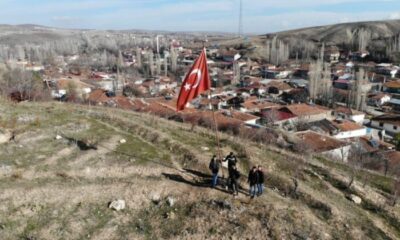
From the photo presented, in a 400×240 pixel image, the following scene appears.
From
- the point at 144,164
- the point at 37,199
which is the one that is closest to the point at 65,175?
the point at 37,199

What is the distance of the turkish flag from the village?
65 cm

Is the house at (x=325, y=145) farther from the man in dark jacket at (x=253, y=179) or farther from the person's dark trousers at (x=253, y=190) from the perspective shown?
the man in dark jacket at (x=253, y=179)

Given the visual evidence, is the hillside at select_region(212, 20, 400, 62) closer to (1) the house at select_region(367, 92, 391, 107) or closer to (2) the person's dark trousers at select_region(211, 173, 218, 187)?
(1) the house at select_region(367, 92, 391, 107)

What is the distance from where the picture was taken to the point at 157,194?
13594mm

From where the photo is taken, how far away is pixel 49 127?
19703mm

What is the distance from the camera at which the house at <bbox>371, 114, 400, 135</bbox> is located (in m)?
55.4

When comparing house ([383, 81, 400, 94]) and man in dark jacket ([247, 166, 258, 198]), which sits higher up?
man in dark jacket ([247, 166, 258, 198])

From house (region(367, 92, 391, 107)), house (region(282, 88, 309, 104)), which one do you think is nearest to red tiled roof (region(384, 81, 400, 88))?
house (region(367, 92, 391, 107))

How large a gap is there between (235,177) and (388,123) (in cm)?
5069

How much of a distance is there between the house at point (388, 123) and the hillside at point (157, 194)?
40500 millimetres

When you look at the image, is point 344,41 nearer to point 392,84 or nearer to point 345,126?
point 392,84

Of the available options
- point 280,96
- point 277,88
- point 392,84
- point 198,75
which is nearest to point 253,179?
point 198,75

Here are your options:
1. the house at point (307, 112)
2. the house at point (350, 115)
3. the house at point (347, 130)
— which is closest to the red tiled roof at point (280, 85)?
the house at point (350, 115)

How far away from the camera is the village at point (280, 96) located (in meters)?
38.7
